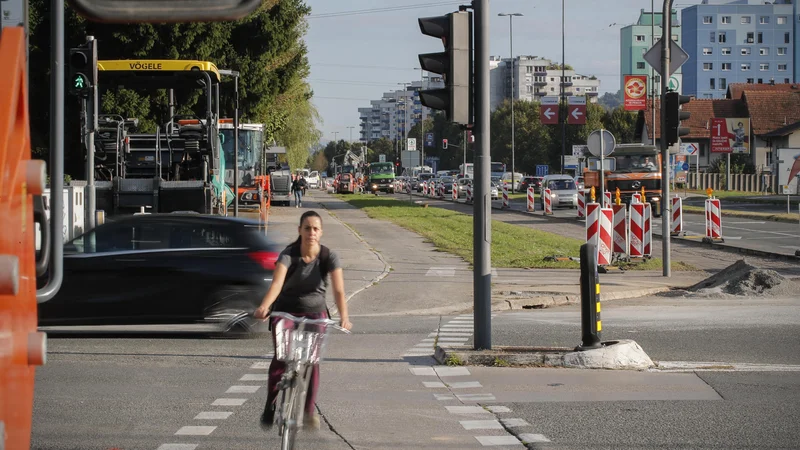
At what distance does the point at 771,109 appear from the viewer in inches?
3861

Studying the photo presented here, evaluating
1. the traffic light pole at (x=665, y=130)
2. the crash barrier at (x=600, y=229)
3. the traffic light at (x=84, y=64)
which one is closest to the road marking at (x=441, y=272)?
the crash barrier at (x=600, y=229)

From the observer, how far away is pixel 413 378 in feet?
34.8

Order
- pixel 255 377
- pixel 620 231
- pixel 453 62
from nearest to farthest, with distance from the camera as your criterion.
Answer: pixel 255 377 < pixel 453 62 < pixel 620 231

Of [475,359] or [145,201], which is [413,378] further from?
[145,201]

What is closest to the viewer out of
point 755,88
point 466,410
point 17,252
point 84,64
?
point 17,252

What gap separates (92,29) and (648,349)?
3028 cm

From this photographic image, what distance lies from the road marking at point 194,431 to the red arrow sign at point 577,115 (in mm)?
75855

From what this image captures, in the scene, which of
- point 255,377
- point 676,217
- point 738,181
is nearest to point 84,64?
point 255,377

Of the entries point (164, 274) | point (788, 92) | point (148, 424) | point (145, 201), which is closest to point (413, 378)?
point (148, 424)

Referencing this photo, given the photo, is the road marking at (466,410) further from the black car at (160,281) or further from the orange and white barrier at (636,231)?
the orange and white barrier at (636,231)

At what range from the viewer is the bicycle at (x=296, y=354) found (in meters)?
7.07

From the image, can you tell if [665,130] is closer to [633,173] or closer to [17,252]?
[17,252]

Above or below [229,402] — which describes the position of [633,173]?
above

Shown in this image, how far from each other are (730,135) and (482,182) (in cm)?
8279
